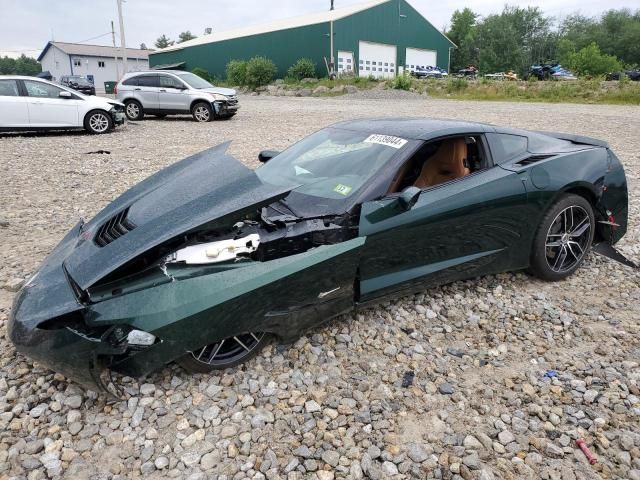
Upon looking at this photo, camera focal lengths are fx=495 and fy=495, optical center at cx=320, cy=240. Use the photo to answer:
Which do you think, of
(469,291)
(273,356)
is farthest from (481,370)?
(273,356)

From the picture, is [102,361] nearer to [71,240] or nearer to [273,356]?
[273,356]

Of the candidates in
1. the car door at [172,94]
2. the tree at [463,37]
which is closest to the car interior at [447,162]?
the car door at [172,94]

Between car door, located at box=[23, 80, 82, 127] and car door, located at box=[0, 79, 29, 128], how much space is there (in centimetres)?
14

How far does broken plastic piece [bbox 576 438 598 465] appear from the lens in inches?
89.3

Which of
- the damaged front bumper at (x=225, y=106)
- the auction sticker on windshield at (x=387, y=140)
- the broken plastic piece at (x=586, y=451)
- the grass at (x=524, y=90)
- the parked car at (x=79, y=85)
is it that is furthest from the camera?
the parked car at (x=79, y=85)

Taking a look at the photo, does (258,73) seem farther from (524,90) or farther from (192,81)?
(192,81)

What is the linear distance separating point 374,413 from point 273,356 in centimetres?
75

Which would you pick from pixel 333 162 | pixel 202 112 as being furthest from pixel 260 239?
pixel 202 112

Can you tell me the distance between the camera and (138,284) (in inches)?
99.0

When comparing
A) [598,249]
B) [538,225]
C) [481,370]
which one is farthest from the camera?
[598,249]

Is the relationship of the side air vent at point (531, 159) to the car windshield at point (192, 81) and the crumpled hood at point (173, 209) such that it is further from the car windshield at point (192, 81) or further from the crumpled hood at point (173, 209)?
the car windshield at point (192, 81)

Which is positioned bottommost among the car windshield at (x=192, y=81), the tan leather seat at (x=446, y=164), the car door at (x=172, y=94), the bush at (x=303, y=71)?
the tan leather seat at (x=446, y=164)

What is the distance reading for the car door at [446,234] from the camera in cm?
309

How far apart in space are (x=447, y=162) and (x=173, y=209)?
2.12 metres
